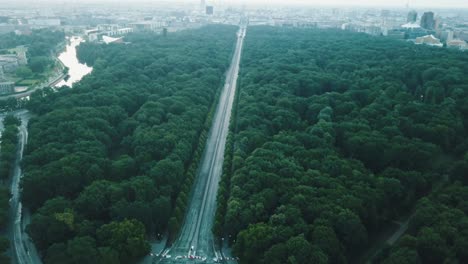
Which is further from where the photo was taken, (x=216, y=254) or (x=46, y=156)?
(x=46, y=156)

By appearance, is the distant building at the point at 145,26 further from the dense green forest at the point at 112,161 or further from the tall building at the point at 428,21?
the tall building at the point at 428,21

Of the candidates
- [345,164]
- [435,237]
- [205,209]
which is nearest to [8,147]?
[205,209]

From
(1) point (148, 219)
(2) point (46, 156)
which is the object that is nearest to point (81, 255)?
(1) point (148, 219)

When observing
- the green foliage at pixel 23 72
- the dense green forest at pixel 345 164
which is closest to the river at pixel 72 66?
the green foliage at pixel 23 72

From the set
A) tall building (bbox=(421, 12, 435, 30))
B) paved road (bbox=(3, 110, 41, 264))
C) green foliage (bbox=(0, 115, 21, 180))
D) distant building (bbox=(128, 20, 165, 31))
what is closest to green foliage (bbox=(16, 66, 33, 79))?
green foliage (bbox=(0, 115, 21, 180))

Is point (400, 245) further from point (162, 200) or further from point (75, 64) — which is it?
point (75, 64)

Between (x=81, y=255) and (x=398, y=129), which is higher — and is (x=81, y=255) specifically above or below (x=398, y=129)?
below

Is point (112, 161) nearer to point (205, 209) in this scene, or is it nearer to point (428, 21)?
point (205, 209)
